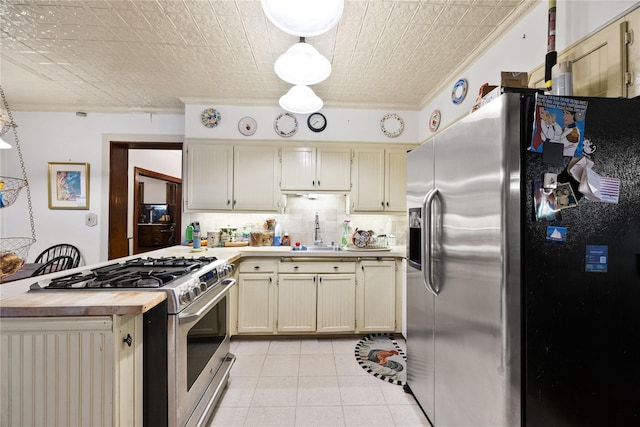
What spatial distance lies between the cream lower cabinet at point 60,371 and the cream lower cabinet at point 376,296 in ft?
7.33

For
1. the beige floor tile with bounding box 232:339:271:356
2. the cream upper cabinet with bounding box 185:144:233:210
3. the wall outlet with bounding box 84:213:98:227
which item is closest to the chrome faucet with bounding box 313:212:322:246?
the cream upper cabinet with bounding box 185:144:233:210

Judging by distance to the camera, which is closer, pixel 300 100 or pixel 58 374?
pixel 58 374

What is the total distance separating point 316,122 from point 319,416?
285 cm

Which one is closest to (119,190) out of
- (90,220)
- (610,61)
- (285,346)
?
(90,220)

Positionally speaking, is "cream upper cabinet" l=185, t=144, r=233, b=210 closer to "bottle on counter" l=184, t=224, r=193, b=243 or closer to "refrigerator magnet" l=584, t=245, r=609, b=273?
"bottle on counter" l=184, t=224, r=193, b=243

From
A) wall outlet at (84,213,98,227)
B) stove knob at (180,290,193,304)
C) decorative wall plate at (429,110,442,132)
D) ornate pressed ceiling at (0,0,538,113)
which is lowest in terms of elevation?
stove knob at (180,290,193,304)

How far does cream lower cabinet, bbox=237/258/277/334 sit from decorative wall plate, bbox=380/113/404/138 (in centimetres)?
213

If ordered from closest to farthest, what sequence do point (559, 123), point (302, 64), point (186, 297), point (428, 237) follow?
point (559, 123) → point (186, 297) → point (428, 237) → point (302, 64)

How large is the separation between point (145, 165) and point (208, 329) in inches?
174

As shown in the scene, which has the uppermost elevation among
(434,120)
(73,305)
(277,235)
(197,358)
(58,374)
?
(434,120)

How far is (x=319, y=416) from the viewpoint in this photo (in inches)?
71.4

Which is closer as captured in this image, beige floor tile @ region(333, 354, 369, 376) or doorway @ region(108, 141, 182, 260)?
beige floor tile @ region(333, 354, 369, 376)

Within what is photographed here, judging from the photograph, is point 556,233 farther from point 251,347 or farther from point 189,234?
point 189,234

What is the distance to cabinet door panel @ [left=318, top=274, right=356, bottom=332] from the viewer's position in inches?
114
